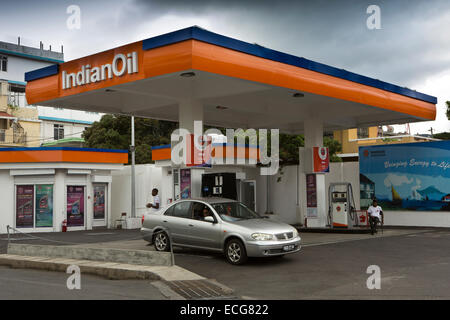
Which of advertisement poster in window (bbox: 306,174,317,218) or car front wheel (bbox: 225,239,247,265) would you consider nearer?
car front wheel (bbox: 225,239,247,265)

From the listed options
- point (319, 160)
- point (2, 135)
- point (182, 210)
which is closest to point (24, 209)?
point (182, 210)

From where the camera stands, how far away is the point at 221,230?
1191 cm

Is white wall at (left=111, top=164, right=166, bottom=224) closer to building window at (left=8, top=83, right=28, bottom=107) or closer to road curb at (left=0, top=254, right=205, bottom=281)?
road curb at (left=0, top=254, right=205, bottom=281)

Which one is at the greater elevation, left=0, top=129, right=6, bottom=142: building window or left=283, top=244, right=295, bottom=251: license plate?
left=0, top=129, right=6, bottom=142: building window

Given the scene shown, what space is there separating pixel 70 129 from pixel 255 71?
4618 cm

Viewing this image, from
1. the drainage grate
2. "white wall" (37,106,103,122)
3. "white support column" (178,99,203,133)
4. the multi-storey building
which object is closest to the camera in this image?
the drainage grate

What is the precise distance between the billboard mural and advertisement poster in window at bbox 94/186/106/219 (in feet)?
45.0

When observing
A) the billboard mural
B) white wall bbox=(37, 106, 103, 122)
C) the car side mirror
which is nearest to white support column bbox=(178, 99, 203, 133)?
the car side mirror

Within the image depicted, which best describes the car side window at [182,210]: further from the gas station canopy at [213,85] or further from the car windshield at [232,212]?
the gas station canopy at [213,85]

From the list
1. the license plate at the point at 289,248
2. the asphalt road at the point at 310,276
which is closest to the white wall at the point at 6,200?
the asphalt road at the point at 310,276

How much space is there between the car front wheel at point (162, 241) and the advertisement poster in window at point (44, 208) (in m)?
13.4

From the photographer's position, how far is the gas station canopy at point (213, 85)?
12375 millimetres

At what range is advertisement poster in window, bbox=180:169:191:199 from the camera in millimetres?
15785

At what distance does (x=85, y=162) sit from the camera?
25.5 m
